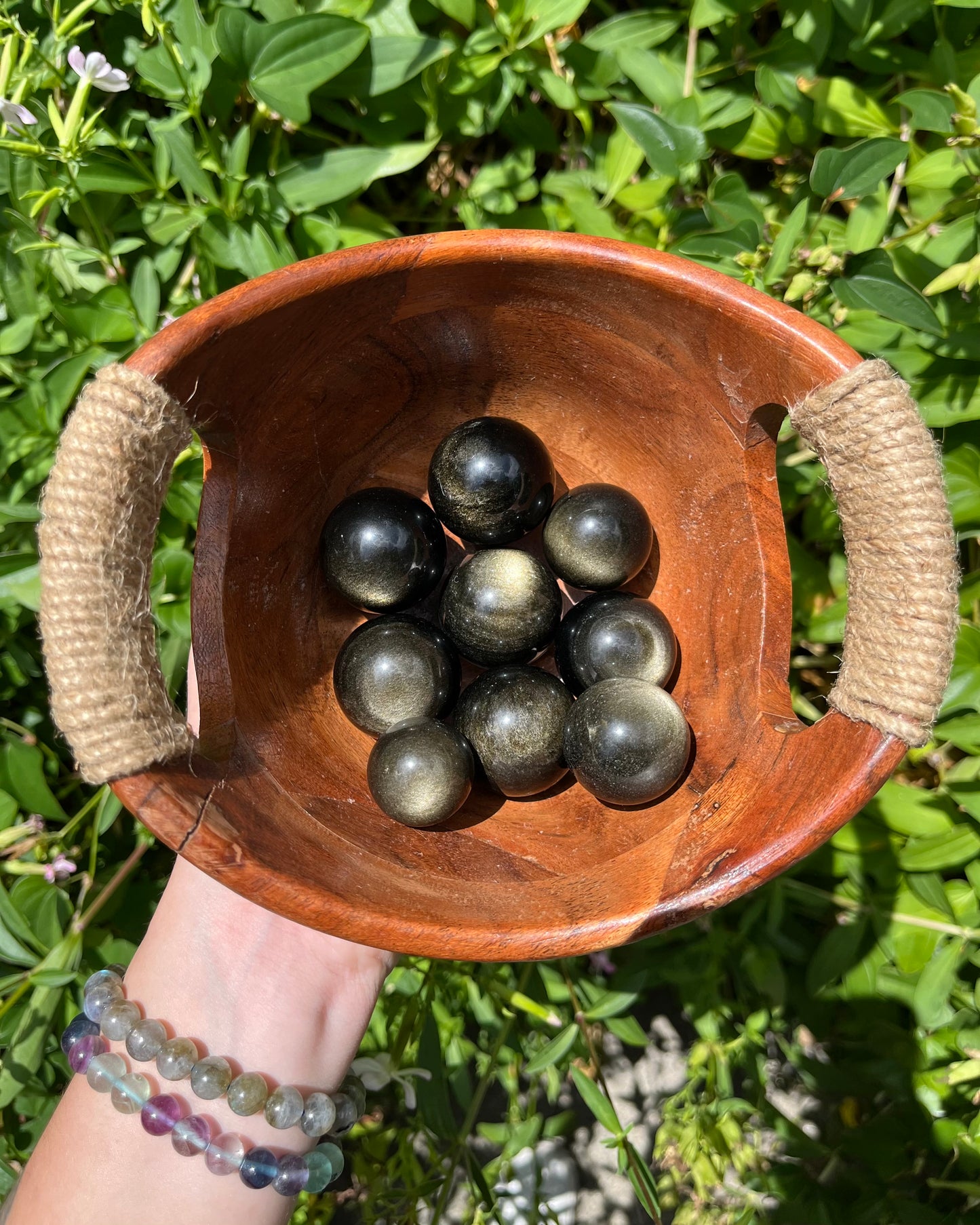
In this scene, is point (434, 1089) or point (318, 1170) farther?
point (434, 1089)

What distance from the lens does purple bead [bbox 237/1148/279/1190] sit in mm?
935

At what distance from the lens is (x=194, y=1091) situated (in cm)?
94

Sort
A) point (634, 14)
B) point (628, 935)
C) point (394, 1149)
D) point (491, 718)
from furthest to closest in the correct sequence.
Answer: point (394, 1149)
point (634, 14)
point (491, 718)
point (628, 935)

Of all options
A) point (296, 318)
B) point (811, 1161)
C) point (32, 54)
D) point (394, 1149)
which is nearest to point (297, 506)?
point (296, 318)

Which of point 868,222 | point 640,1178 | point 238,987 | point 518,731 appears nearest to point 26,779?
point 238,987

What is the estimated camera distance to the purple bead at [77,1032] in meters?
0.97

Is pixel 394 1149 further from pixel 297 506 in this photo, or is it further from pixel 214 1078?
pixel 297 506

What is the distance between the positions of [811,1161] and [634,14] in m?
1.62

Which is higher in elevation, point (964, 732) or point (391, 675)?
point (391, 675)

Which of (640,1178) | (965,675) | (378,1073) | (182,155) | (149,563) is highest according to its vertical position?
(182,155)

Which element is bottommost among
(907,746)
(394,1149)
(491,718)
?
(394,1149)

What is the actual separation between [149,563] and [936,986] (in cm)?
107

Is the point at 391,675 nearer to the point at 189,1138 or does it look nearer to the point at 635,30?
the point at 189,1138

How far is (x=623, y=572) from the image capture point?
42.1 inches
